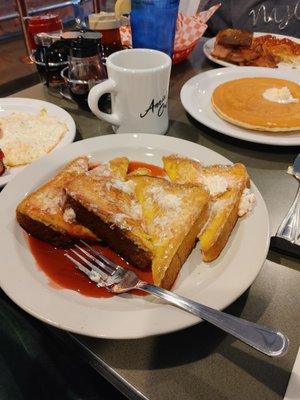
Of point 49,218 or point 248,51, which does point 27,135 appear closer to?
point 49,218

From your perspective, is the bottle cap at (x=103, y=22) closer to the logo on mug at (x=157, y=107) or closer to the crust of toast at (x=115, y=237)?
the logo on mug at (x=157, y=107)

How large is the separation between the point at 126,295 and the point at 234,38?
130 centimetres

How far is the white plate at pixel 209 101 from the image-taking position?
1.04 meters

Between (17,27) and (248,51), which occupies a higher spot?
(248,51)

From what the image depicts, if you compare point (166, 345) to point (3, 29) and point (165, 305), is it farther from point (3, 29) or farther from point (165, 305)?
point (3, 29)

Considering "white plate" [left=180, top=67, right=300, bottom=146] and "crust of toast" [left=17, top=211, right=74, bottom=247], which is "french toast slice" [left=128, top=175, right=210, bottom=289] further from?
"white plate" [left=180, top=67, right=300, bottom=146]

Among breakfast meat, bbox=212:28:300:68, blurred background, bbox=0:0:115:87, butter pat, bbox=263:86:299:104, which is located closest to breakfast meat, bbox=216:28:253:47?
breakfast meat, bbox=212:28:300:68

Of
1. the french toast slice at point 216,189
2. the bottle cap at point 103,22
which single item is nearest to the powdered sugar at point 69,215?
the french toast slice at point 216,189

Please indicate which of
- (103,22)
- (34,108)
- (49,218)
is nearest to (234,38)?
(103,22)

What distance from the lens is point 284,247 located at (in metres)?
0.74

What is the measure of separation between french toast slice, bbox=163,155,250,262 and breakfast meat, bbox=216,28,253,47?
2.92 feet

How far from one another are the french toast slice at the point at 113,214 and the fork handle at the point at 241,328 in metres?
0.12

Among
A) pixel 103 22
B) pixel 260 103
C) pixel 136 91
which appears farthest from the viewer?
pixel 103 22

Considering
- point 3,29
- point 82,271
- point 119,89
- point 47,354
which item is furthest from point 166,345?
point 3,29
